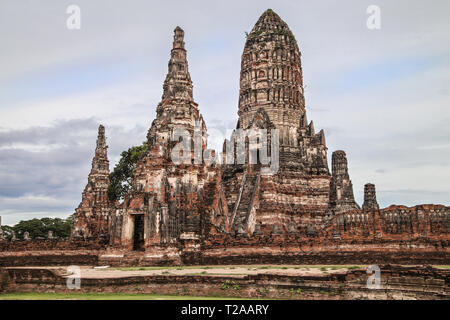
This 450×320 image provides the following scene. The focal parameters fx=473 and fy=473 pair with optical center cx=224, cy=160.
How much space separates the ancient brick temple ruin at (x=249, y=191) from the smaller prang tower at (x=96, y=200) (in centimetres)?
8

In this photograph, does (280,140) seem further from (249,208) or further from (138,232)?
(138,232)

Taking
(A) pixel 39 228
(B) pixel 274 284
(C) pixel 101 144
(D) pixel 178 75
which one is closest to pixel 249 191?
(D) pixel 178 75

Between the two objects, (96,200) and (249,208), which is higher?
(96,200)

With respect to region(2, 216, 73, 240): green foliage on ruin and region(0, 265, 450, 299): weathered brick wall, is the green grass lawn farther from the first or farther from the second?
region(2, 216, 73, 240): green foliage on ruin

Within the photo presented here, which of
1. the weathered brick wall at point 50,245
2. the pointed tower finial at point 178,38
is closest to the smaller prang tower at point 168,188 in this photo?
the pointed tower finial at point 178,38

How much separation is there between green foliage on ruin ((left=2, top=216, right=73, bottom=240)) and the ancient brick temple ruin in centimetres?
2461

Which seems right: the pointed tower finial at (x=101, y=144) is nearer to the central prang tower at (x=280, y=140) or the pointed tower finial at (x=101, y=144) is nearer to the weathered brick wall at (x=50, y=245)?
the central prang tower at (x=280, y=140)

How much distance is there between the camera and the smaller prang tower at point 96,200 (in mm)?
34469

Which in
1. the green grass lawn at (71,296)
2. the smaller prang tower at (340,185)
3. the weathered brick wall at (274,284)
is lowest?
the green grass lawn at (71,296)

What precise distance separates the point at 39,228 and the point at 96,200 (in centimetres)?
2623

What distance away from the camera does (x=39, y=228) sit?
58.3m
